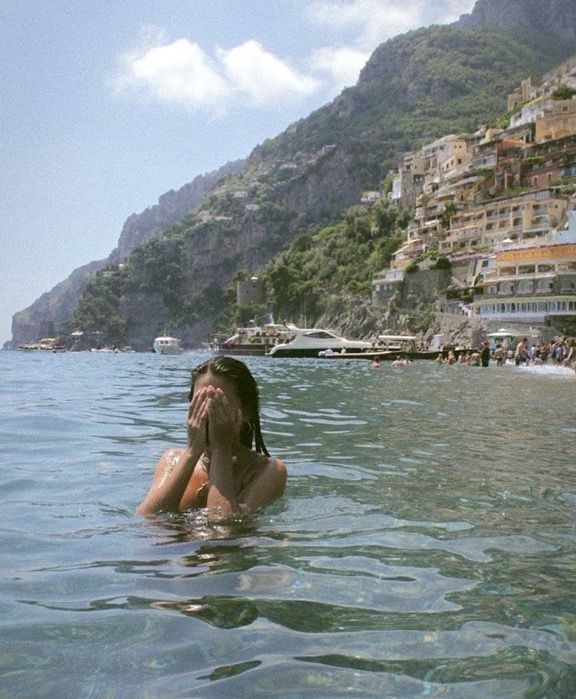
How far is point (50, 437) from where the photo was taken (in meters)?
9.09

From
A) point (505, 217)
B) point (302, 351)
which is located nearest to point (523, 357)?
point (302, 351)

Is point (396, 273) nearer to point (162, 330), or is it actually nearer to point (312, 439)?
point (312, 439)

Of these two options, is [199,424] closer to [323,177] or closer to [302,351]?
[302,351]

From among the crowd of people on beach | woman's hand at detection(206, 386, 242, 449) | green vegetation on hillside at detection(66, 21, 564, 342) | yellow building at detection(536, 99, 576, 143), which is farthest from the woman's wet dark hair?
green vegetation on hillside at detection(66, 21, 564, 342)

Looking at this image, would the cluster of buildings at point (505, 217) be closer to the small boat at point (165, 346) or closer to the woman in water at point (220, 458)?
the small boat at point (165, 346)

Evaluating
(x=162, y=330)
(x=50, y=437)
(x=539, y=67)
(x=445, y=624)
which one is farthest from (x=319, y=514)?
(x=539, y=67)

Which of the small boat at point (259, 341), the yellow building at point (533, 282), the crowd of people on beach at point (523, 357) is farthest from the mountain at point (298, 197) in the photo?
the crowd of people on beach at point (523, 357)

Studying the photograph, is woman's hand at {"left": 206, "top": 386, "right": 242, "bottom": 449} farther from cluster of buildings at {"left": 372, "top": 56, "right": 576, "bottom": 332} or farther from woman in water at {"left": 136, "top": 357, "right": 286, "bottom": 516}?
cluster of buildings at {"left": 372, "top": 56, "right": 576, "bottom": 332}

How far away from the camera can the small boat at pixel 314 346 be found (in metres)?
67.0

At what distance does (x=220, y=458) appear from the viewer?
4.22 m

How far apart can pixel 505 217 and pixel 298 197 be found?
96.8 m

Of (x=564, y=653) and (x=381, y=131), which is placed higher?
(x=381, y=131)

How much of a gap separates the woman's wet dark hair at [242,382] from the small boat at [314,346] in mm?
61705

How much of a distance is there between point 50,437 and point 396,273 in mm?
76686
